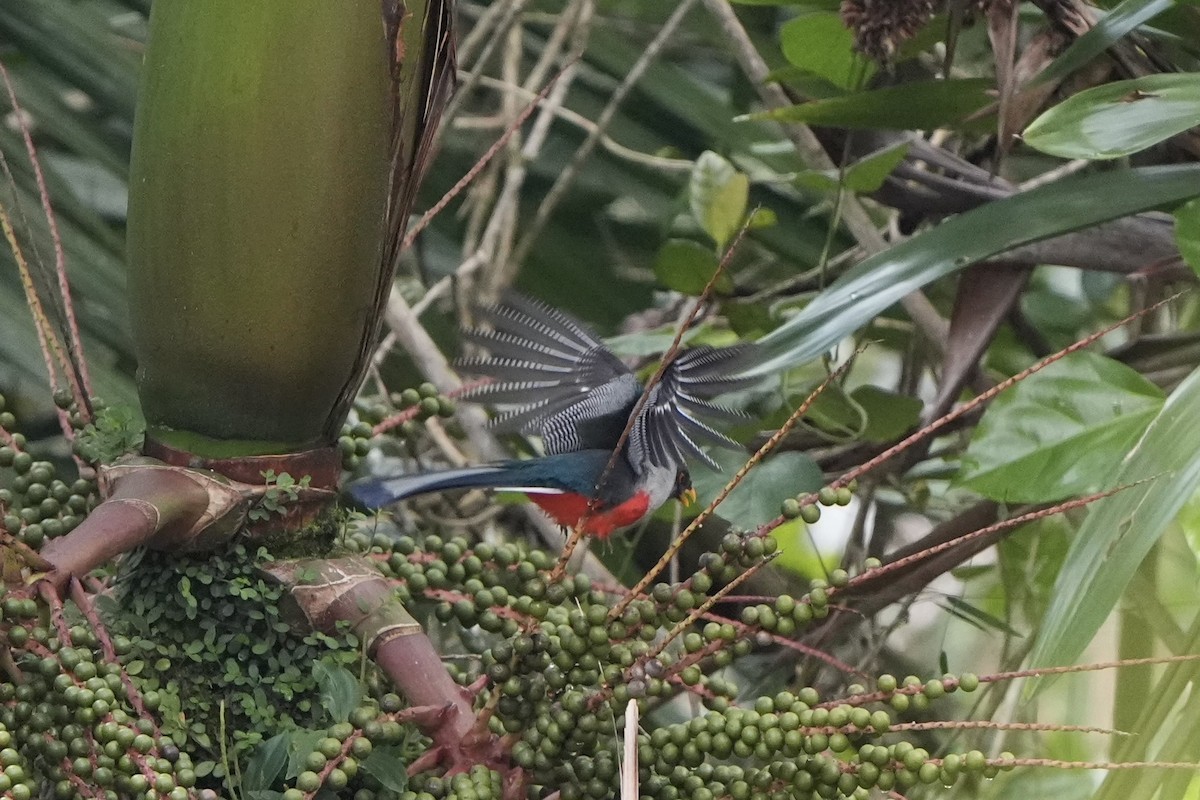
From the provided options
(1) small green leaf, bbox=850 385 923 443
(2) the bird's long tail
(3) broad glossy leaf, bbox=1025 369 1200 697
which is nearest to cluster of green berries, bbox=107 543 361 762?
(2) the bird's long tail

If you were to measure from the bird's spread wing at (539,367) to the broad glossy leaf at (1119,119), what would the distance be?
0.91 feet

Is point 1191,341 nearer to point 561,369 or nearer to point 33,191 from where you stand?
point 561,369

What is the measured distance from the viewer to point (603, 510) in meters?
0.91

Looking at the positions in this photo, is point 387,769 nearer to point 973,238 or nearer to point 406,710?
point 406,710

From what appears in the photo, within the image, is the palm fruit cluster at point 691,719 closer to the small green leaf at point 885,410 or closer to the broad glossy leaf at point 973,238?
the broad glossy leaf at point 973,238

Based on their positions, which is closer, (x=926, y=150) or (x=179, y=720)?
(x=179, y=720)

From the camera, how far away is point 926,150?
905mm

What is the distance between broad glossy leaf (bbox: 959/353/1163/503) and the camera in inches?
27.5

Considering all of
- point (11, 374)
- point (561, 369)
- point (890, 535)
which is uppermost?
point (561, 369)

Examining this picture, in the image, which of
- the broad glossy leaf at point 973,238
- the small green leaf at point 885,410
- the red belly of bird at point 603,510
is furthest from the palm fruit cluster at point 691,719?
the small green leaf at point 885,410

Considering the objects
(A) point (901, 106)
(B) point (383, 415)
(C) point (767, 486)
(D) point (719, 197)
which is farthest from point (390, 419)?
(D) point (719, 197)

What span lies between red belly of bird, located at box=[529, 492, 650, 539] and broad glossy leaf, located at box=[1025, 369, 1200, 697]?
36cm

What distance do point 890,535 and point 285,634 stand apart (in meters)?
0.79

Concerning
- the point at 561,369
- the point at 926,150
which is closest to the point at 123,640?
the point at 561,369
